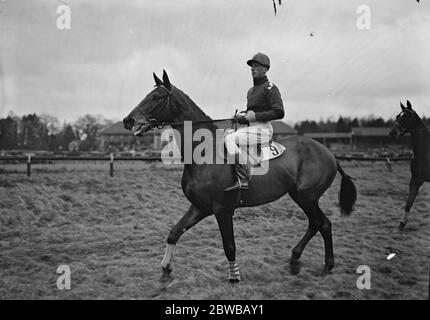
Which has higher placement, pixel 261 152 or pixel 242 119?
pixel 242 119

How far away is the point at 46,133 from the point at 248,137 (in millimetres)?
16830

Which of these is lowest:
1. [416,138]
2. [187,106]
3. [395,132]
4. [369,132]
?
[416,138]

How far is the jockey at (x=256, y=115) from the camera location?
14.2ft

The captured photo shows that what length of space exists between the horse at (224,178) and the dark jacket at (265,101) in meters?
0.62

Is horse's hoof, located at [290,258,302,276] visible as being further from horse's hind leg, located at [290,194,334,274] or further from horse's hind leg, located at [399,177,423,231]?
horse's hind leg, located at [399,177,423,231]

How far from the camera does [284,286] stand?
164 inches

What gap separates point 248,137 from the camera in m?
4.49

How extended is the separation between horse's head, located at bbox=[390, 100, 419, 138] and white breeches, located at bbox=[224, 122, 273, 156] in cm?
320

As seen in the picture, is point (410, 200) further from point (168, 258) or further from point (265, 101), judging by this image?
point (168, 258)

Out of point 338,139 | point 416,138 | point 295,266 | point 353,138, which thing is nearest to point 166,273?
point 295,266

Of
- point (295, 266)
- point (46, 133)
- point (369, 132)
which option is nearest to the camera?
point (295, 266)
